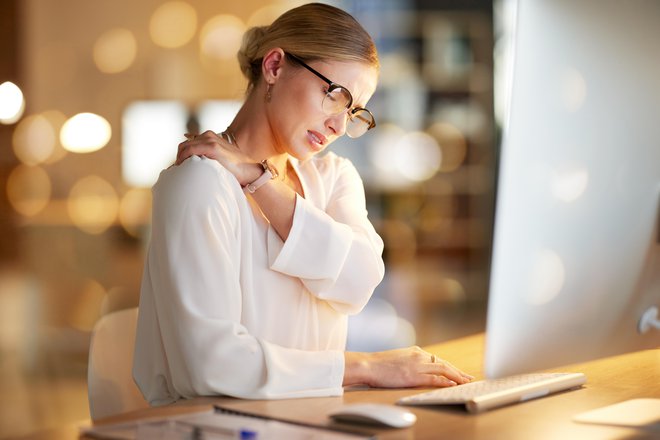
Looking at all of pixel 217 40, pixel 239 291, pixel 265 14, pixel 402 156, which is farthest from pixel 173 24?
pixel 239 291

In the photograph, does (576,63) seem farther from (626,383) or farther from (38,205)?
(38,205)

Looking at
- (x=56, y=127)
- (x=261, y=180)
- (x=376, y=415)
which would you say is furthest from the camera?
(x=56, y=127)

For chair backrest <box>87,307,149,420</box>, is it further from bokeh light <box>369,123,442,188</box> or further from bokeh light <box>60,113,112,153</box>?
bokeh light <box>369,123,442,188</box>

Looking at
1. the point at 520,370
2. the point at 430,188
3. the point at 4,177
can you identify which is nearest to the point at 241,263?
the point at 520,370

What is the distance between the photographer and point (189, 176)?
1.60 m

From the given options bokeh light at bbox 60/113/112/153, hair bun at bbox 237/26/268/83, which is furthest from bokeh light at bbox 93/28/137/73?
hair bun at bbox 237/26/268/83

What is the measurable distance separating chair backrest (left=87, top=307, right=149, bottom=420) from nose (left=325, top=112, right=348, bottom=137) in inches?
22.5

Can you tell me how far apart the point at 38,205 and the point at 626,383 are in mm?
4323

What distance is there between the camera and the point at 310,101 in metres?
1.74

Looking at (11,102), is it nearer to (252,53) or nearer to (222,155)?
(252,53)

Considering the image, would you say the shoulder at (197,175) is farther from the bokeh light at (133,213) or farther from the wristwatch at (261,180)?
the bokeh light at (133,213)

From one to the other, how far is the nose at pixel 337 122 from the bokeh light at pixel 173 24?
4.36 meters

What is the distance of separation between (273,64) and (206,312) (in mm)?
529

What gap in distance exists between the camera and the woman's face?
1733 millimetres
